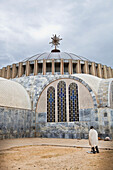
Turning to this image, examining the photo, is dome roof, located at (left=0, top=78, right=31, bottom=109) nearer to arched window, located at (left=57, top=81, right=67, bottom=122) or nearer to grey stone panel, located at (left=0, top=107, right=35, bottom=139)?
grey stone panel, located at (left=0, top=107, right=35, bottom=139)

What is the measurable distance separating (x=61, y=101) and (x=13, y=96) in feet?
14.0

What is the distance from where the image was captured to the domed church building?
39.8 feet

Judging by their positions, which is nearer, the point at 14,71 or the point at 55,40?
the point at 14,71

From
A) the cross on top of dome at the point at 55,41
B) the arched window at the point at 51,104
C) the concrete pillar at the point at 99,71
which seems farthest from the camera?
the cross on top of dome at the point at 55,41

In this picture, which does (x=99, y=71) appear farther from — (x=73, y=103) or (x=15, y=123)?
(x=15, y=123)

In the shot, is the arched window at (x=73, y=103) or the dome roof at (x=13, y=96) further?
the arched window at (x=73, y=103)

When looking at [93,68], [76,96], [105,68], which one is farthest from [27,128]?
[105,68]

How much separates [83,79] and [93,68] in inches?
188

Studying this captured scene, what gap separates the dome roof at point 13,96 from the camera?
41.1 feet

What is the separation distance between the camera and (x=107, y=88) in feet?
45.7

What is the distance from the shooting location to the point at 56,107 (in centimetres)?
1404

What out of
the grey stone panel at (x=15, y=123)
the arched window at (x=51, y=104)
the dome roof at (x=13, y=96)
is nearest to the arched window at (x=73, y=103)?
the arched window at (x=51, y=104)

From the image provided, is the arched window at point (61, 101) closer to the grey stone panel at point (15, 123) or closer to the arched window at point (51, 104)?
the arched window at point (51, 104)

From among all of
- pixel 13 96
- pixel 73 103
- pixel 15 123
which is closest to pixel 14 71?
pixel 13 96
